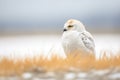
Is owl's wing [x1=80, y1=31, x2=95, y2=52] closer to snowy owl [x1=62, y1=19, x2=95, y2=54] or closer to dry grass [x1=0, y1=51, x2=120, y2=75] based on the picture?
snowy owl [x1=62, y1=19, x2=95, y2=54]

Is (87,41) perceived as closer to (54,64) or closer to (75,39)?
(75,39)

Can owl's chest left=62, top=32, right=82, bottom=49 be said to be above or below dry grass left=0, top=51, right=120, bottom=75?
above

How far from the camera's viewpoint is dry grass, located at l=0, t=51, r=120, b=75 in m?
1.72

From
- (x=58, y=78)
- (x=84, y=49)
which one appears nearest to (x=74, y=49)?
(x=84, y=49)

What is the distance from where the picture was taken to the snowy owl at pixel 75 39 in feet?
6.63

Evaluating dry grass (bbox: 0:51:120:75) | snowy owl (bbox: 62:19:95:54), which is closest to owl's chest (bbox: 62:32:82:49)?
snowy owl (bbox: 62:19:95:54)

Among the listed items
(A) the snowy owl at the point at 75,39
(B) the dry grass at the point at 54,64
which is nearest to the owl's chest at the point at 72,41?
(A) the snowy owl at the point at 75,39

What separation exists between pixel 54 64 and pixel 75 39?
0.32 m

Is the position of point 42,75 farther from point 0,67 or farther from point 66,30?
point 66,30

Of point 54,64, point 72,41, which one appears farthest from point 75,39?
point 54,64

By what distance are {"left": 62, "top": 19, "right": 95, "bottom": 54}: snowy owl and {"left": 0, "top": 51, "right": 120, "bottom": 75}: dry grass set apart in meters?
0.21

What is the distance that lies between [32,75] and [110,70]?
0.31m

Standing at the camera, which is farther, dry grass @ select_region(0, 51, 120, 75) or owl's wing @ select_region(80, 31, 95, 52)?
owl's wing @ select_region(80, 31, 95, 52)

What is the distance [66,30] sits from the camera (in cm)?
207
